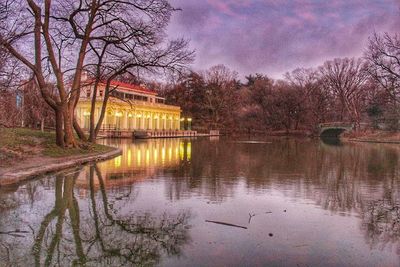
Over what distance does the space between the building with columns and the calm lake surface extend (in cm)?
5001

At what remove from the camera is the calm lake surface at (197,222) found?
635 centimetres

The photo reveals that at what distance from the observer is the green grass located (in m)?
19.0

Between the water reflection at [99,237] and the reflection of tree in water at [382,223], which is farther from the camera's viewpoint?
the reflection of tree in water at [382,223]

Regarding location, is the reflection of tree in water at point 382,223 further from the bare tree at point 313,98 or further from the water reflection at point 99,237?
the bare tree at point 313,98

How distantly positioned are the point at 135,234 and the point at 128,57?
22613 millimetres

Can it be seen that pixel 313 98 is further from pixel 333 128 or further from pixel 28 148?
pixel 28 148

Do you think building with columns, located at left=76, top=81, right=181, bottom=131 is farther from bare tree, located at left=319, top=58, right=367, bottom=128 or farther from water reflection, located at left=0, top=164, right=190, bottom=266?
water reflection, located at left=0, top=164, right=190, bottom=266

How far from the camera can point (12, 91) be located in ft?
84.5

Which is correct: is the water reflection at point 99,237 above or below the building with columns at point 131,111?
below

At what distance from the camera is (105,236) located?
7297 millimetres

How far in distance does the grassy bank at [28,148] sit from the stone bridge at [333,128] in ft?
187

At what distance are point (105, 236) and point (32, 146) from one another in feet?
52.4

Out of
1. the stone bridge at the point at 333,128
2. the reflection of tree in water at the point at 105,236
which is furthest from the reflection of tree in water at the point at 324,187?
the stone bridge at the point at 333,128

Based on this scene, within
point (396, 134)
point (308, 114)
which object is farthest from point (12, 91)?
point (308, 114)
